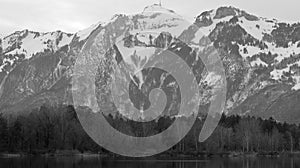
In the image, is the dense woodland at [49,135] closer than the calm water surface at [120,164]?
No

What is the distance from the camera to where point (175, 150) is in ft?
563

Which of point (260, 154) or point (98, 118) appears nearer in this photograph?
point (98, 118)

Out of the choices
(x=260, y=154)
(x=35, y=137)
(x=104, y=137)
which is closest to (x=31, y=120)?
(x=35, y=137)

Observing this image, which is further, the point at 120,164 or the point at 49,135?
the point at 49,135

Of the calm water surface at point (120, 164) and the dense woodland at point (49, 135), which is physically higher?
the dense woodland at point (49, 135)

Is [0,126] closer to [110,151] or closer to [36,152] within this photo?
[36,152]

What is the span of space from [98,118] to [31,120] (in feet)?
82.7

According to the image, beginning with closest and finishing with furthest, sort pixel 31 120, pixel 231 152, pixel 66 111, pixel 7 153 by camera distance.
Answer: pixel 7 153 → pixel 31 120 → pixel 66 111 → pixel 231 152

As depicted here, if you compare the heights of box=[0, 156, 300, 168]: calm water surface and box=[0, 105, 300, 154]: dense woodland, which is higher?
box=[0, 105, 300, 154]: dense woodland

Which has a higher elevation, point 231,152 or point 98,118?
point 98,118

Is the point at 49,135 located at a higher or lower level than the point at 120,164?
higher

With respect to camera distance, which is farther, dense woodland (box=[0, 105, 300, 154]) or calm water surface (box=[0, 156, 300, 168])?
dense woodland (box=[0, 105, 300, 154])

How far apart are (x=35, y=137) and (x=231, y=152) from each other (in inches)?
2718

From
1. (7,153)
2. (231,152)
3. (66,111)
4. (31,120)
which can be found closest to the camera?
(7,153)
